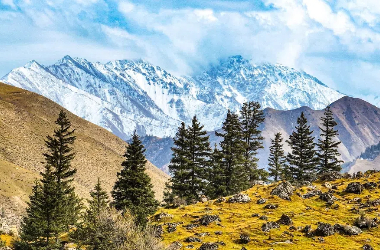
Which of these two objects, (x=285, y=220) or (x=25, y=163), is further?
(x=25, y=163)

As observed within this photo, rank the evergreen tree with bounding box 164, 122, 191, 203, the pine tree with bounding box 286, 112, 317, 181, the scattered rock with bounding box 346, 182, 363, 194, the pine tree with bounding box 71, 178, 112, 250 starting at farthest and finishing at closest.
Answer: the pine tree with bounding box 286, 112, 317, 181, the evergreen tree with bounding box 164, 122, 191, 203, the scattered rock with bounding box 346, 182, 363, 194, the pine tree with bounding box 71, 178, 112, 250

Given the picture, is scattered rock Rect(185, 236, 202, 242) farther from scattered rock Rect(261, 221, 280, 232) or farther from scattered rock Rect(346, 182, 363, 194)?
scattered rock Rect(346, 182, 363, 194)

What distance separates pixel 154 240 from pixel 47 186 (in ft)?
62.3

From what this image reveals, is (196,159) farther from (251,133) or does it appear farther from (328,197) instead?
(328,197)

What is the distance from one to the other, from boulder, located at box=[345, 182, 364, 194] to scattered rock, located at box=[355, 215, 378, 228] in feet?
32.0

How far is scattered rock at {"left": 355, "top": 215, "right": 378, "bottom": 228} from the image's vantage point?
101ft

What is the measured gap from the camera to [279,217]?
3575cm

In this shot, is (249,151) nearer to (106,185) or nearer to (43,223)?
(43,223)

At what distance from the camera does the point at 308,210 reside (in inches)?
1454

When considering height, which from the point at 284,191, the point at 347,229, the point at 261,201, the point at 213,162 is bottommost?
the point at 347,229

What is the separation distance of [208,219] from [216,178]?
23.6m

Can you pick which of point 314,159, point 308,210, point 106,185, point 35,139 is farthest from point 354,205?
point 35,139

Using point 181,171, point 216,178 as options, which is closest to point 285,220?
point 216,178

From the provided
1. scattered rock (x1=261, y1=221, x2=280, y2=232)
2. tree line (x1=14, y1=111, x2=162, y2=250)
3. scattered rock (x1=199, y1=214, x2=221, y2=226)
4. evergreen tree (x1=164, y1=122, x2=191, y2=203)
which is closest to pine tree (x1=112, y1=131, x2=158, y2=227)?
tree line (x1=14, y1=111, x2=162, y2=250)
